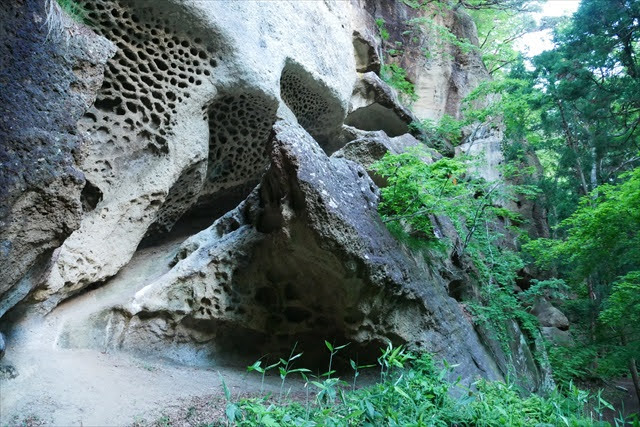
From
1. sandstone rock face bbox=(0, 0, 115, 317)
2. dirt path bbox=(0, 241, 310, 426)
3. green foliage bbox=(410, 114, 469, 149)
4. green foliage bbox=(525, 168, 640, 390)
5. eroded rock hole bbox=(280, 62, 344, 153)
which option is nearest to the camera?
sandstone rock face bbox=(0, 0, 115, 317)

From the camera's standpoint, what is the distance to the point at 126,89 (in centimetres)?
588

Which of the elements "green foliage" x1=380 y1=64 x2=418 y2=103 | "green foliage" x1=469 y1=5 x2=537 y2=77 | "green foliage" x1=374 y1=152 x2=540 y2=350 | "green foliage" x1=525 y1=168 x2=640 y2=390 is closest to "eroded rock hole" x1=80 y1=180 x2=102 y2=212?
"green foliage" x1=374 y1=152 x2=540 y2=350

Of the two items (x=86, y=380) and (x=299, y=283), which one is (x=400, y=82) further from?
(x=86, y=380)

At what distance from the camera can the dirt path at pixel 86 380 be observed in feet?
11.7

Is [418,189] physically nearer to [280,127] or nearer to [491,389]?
[280,127]

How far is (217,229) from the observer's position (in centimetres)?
645

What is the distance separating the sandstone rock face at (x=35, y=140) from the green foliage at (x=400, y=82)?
→ 10246mm

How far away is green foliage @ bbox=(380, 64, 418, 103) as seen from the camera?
13164mm

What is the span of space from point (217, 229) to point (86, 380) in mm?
2791

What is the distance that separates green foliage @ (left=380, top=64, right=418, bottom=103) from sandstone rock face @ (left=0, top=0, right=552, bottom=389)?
6.50 meters

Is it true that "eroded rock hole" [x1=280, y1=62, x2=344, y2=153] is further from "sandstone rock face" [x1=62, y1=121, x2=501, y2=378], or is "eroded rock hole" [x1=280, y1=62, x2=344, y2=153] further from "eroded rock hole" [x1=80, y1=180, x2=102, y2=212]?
"eroded rock hole" [x1=80, y1=180, x2=102, y2=212]

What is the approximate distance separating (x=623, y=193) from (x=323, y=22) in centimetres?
599

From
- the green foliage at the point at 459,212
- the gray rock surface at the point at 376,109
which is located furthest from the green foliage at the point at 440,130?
the green foliage at the point at 459,212

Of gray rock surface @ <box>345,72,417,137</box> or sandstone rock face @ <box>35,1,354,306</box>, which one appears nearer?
sandstone rock face @ <box>35,1,354,306</box>
